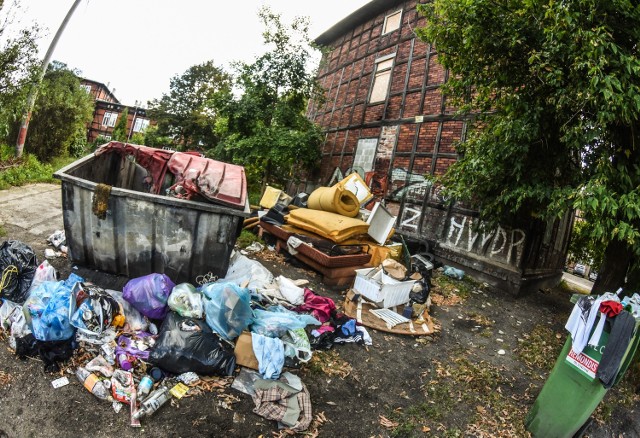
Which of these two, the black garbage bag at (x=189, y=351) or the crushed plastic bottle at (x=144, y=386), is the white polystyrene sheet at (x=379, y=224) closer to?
the black garbage bag at (x=189, y=351)

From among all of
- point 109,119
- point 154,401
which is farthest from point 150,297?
point 109,119

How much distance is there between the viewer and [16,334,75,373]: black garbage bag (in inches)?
Result: 97.7

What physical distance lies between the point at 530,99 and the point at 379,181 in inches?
201

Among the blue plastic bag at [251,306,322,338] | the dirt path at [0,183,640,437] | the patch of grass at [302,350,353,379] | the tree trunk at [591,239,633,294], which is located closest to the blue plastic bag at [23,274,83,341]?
the dirt path at [0,183,640,437]

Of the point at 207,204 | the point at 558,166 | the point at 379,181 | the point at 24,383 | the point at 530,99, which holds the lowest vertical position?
the point at 24,383

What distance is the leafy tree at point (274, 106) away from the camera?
34.9 ft

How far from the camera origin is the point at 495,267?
23.1 feet

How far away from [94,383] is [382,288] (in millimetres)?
3361

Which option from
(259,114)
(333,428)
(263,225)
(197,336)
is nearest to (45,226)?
(263,225)

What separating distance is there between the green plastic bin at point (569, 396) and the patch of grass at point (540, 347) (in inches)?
55.7

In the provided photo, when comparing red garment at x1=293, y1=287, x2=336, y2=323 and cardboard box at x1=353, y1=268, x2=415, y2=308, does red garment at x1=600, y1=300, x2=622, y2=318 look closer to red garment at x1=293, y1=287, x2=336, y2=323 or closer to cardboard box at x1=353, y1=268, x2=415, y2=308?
cardboard box at x1=353, y1=268, x2=415, y2=308

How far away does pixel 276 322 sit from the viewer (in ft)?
10.3

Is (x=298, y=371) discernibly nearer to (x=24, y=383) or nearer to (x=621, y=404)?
(x=24, y=383)

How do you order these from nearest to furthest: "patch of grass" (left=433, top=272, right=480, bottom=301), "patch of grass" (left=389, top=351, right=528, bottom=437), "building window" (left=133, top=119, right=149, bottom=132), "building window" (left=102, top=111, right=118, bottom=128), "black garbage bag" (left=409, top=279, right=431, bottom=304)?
"patch of grass" (left=389, top=351, right=528, bottom=437) < "black garbage bag" (left=409, top=279, right=431, bottom=304) < "patch of grass" (left=433, top=272, right=480, bottom=301) < "building window" (left=102, top=111, right=118, bottom=128) < "building window" (left=133, top=119, right=149, bottom=132)
